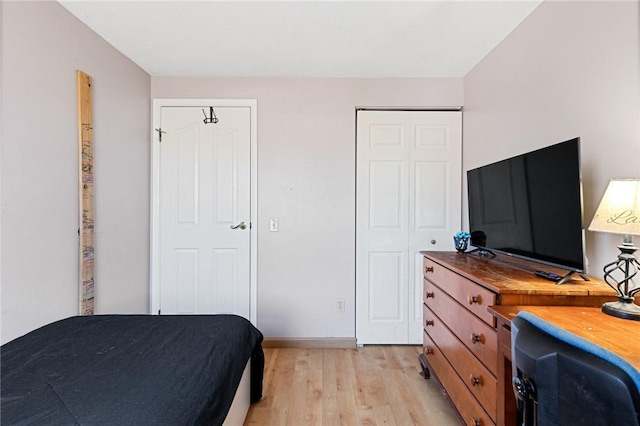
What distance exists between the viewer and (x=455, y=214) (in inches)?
111

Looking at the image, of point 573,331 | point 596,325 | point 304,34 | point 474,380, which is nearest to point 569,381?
point 573,331

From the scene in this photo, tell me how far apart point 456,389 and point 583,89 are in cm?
167

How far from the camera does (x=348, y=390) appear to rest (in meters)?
2.12

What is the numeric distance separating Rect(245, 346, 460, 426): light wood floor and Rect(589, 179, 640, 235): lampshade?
4.70 ft

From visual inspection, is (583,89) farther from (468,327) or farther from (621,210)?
(468,327)

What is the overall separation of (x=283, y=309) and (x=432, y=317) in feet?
4.40

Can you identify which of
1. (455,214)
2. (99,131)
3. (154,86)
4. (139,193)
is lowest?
(455,214)

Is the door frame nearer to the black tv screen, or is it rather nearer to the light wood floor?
the light wood floor

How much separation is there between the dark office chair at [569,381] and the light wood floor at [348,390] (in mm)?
1402

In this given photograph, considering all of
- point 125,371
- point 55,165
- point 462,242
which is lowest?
point 125,371

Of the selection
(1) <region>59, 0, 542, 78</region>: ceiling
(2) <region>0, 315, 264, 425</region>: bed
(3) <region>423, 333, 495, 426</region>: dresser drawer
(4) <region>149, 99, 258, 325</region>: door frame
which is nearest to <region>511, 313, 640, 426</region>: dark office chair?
(3) <region>423, 333, 495, 426</region>: dresser drawer

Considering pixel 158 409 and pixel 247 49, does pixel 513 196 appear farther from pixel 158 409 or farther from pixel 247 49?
pixel 247 49

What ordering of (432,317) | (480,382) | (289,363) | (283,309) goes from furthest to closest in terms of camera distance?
(283,309) → (289,363) → (432,317) → (480,382)

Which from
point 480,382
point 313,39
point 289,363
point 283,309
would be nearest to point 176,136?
point 313,39
